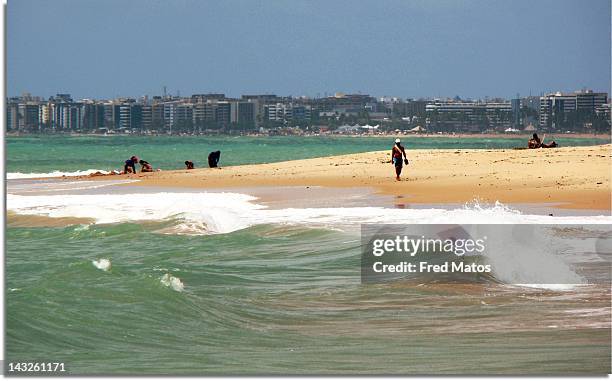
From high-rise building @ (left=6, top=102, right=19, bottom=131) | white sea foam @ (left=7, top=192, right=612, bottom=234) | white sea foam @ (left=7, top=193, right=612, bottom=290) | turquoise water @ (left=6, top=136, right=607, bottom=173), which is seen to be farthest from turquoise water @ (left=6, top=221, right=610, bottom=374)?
turquoise water @ (left=6, top=136, right=607, bottom=173)

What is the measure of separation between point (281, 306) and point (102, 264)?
8.81 ft

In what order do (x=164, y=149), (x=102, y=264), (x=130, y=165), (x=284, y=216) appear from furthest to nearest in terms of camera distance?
(x=164, y=149), (x=130, y=165), (x=284, y=216), (x=102, y=264)

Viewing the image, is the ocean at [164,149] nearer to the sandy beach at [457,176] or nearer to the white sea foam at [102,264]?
the sandy beach at [457,176]

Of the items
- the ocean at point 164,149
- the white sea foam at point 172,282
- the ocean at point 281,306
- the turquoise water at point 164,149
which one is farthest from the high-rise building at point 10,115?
the ocean at point 164,149

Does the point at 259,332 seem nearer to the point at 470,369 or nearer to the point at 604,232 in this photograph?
the point at 470,369

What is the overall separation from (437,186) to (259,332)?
42.7 ft

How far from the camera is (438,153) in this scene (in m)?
30.2

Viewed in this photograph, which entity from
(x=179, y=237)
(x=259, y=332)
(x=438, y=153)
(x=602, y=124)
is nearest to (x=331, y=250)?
(x=179, y=237)

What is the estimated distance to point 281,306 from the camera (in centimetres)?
785

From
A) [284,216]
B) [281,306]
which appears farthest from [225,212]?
[281,306]

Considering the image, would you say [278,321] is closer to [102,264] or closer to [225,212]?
[102,264]

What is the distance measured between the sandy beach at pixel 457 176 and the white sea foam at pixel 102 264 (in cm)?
699

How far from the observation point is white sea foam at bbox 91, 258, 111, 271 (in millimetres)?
9695

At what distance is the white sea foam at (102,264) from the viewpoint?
31.8 ft
